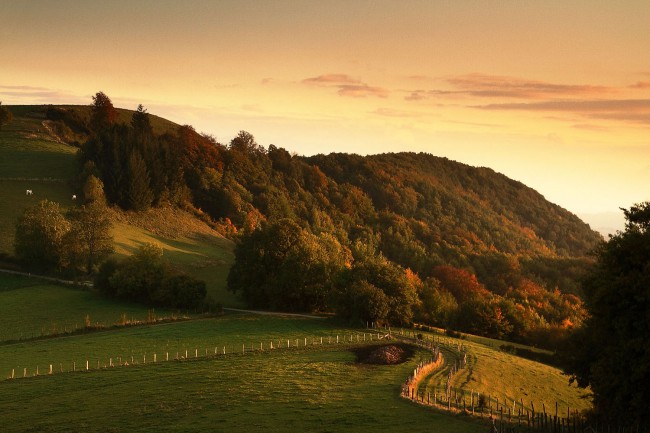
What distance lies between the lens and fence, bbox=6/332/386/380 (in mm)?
65250

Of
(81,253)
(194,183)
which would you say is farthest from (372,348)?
(194,183)

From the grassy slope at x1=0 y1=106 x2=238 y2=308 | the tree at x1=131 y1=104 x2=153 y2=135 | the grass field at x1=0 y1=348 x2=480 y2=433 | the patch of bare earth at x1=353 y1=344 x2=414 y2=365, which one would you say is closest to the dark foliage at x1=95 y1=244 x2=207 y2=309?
the grassy slope at x1=0 y1=106 x2=238 y2=308

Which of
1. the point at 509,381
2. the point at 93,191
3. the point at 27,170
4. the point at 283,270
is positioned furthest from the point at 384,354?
the point at 27,170

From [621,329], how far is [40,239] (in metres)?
90.5

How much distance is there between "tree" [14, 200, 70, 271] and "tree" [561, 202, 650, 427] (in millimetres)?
85891

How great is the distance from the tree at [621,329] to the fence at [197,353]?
118 ft

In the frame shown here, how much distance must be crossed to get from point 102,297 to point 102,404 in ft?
167

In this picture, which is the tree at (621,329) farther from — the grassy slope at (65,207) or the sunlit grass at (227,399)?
the grassy slope at (65,207)

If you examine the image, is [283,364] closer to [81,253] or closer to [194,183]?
[81,253]

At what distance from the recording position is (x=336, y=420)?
46.5 metres

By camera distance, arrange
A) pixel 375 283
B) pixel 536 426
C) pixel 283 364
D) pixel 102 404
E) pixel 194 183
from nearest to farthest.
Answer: pixel 536 426 → pixel 102 404 → pixel 283 364 → pixel 375 283 → pixel 194 183

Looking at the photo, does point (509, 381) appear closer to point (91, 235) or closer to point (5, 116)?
point (91, 235)

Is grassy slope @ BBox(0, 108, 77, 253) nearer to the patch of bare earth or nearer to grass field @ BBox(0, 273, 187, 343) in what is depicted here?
grass field @ BBox(0, 273, 187, 343)

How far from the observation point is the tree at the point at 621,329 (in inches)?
1652
